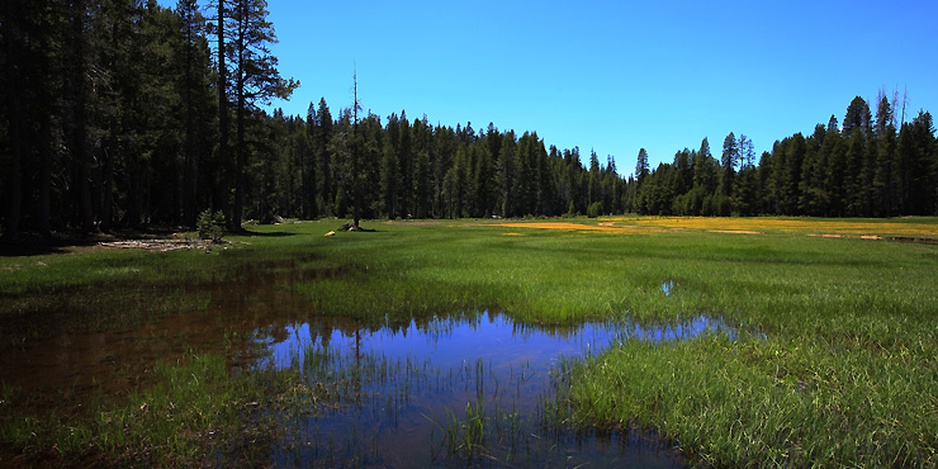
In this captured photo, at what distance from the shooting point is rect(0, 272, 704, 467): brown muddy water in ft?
15.1

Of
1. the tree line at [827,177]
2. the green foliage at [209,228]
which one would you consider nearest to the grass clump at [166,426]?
the green foliage at [209,228]

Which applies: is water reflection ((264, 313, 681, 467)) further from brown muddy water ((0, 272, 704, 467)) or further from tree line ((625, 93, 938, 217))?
tree line ((625, 93, 938, 217))

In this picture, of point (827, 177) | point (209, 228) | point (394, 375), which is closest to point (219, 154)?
point (209, 228)

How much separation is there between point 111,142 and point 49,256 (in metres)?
14.4

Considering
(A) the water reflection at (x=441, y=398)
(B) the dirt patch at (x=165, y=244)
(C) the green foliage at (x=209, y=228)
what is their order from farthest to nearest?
(C) the green foliage at (x=209, y=228) → (B) the dirt patch at (x=165, y=244) → (A) the water reflection at (x=441, y=398)

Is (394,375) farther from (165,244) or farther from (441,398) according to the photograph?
(165,244)

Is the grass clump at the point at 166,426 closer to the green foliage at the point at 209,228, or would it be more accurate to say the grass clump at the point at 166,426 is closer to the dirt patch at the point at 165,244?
the dirt patch at the point at 165,244

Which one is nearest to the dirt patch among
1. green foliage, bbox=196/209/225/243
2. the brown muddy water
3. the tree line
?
green foliage, bbox=196/209/225/243

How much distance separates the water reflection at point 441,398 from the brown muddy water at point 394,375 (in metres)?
0.02

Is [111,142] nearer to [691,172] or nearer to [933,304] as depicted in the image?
[933,304]

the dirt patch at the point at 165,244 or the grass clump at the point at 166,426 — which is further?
the dirt patch at the point at 165,244

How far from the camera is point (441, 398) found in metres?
6.00

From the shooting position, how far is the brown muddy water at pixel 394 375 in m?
4.60

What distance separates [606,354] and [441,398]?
10.1 ft
